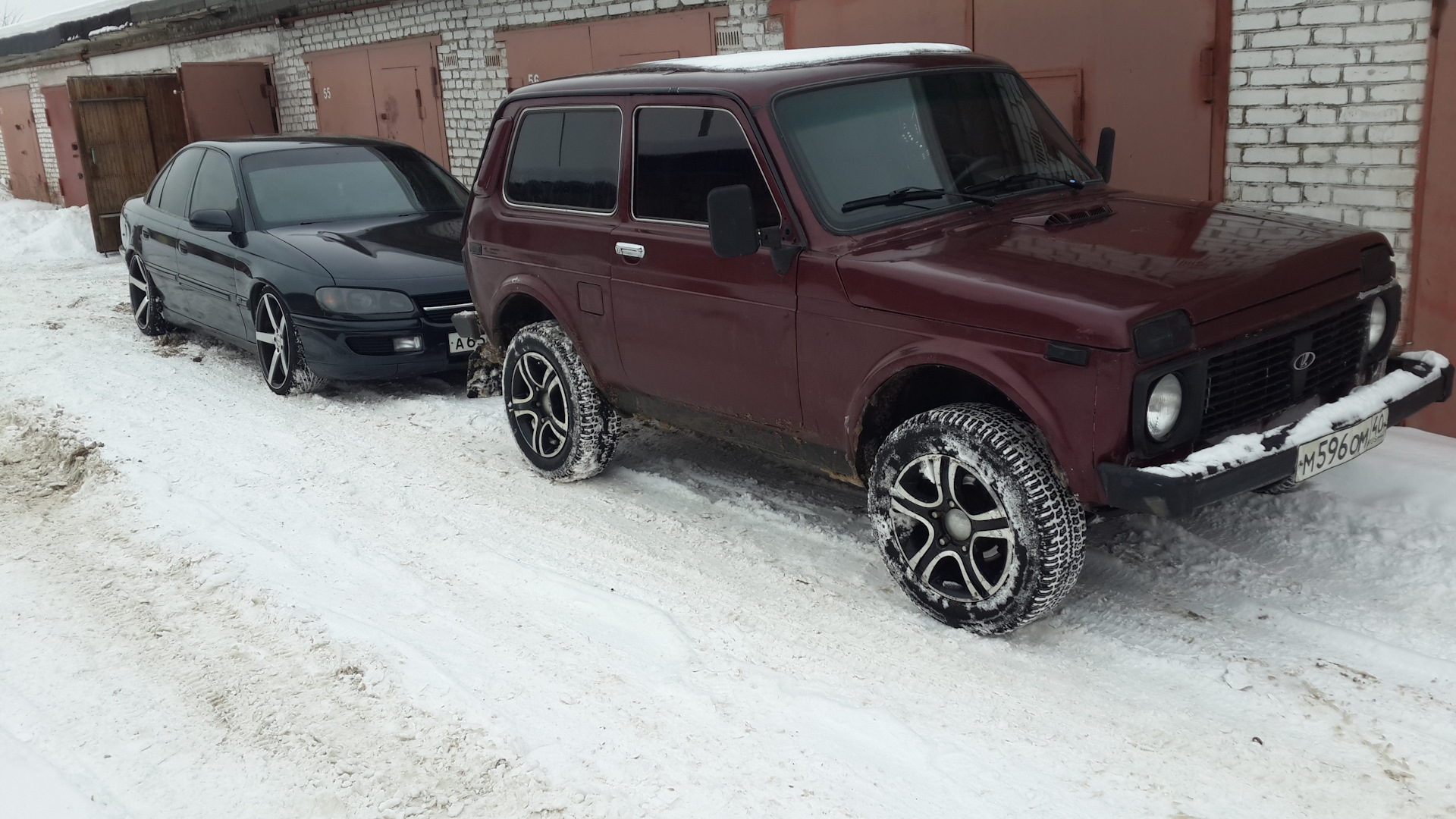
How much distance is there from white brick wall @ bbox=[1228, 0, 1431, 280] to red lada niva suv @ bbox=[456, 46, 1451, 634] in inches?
59.3

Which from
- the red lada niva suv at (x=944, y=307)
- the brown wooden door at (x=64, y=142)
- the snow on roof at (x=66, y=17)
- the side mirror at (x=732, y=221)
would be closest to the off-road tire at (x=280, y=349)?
the red lada niva suv at (x=944, y=307)

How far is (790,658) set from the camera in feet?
12.9

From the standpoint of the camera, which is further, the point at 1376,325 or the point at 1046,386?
the point at 1376,325

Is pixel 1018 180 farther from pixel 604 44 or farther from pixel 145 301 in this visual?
pixel 145 301

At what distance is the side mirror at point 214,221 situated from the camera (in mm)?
7809

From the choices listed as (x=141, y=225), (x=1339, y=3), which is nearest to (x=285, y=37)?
(x=141, y=225)

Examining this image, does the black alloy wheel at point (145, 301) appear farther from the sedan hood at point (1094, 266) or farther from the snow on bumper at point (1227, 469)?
the snow on bumper at point (1227, 469)

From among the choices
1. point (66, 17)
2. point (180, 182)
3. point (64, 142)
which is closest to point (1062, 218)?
point (180, 182)

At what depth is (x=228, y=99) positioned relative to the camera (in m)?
16.1

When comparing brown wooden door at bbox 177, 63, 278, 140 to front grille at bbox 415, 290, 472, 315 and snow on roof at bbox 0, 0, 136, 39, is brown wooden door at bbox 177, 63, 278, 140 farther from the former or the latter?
front grille at bbox 415, 290, 472, 315

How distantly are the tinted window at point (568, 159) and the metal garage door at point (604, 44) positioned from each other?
366 cm

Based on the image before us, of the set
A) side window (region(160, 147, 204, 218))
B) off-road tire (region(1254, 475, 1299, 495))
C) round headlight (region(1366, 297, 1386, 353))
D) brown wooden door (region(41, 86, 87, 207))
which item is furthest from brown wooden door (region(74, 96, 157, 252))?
round headlight (region(1366, 297, 1386, 353))

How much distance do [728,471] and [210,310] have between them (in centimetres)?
470

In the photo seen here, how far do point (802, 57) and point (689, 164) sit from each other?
2.16 feet
